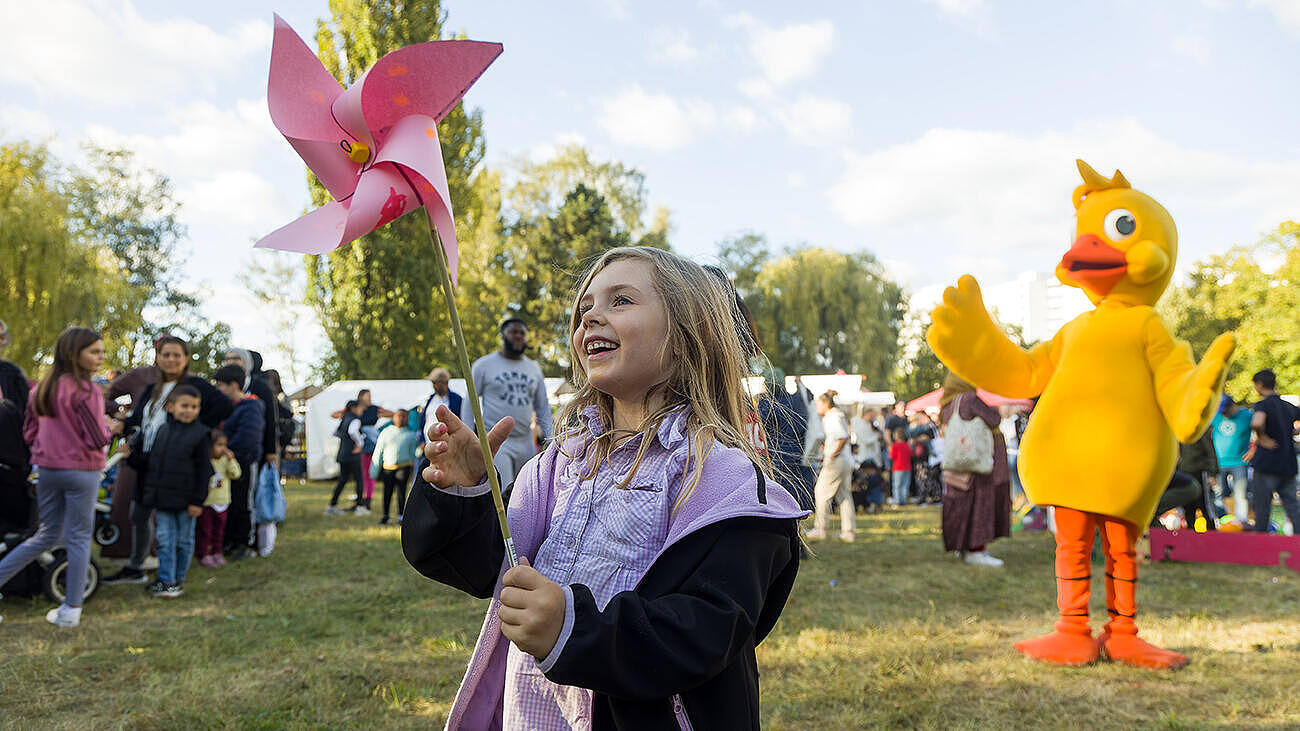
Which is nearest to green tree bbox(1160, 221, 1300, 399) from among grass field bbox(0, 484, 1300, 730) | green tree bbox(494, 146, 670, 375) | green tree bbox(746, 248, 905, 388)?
green tree bbox(746, 248, 905, 388)

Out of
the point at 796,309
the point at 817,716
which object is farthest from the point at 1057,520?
the point at 796,309

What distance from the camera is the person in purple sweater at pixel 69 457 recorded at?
4.73 metres

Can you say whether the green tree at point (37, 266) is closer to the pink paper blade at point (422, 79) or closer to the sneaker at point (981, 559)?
the sneaker at point (981, 559)

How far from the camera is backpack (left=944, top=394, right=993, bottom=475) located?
7320mm

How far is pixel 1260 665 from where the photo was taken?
4359 mm

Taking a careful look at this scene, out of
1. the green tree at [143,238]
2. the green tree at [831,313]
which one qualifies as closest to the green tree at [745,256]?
the green tree at [831,313]

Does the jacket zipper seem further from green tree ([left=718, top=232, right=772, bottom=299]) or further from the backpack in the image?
green tree ([left=718, top=232, right=772, bottom=299])

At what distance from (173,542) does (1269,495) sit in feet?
31.2

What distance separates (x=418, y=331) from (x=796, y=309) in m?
15.5

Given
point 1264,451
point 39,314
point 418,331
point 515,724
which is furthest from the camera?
point 418,331

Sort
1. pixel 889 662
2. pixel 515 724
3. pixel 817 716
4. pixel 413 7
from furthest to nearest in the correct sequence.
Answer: pixel 413 7
pixel 889 662
pixel 817 716
pixel 515 724

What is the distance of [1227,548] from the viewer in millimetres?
7418

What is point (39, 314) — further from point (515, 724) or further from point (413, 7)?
point (515, 724)

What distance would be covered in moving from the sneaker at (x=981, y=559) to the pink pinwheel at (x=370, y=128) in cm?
686
